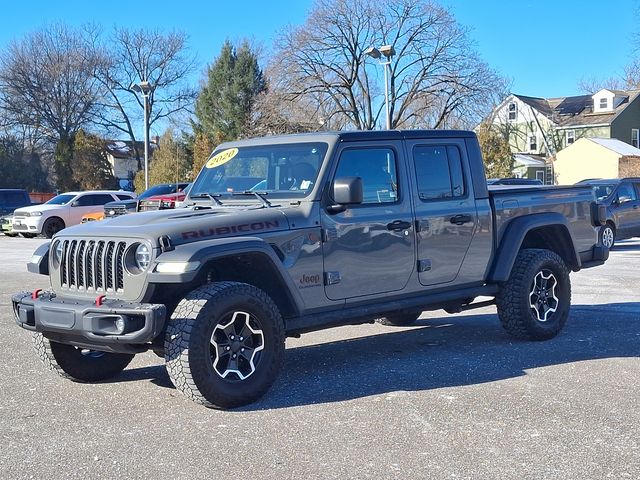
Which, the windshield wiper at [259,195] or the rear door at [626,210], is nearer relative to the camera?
the windshield wiper at [259,195]

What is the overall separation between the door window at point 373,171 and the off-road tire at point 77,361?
2315mm

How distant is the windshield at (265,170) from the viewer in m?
6.36

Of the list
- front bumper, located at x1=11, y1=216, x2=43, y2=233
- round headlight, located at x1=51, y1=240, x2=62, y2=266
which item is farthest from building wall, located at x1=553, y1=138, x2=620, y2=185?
round headlight, located at x1=51, y1=240, x2=62, y2=266

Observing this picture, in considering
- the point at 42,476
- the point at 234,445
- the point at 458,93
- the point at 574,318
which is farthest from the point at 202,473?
the point at 458,93

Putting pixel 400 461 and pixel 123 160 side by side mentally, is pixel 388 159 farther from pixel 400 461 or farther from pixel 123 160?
pixel 123 160

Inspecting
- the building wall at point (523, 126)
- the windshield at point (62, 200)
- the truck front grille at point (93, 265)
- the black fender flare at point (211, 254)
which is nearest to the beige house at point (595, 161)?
the building wall at point (523, 126)

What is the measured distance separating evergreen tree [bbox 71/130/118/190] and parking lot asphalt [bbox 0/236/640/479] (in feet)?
152

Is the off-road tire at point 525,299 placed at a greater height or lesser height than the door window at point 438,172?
lesser

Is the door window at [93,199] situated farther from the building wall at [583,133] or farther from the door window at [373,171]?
the building wall at [583,133]

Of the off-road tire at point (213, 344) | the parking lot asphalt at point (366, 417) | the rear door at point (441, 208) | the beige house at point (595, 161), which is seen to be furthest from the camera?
the beige house at point (595, 161)

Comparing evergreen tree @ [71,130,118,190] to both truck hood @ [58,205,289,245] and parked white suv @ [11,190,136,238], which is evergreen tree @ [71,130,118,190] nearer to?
parked white suv @ [11,190,136,238]

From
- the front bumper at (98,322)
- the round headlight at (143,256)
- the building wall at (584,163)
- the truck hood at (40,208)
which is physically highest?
the building wall at (584,163)

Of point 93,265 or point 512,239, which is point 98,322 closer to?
point 93,265

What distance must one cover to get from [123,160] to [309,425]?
69.9 meters
